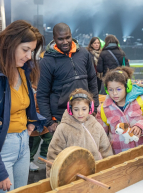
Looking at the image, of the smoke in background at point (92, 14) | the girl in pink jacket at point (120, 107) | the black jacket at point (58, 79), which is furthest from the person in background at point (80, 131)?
the smoke in background at point (92, 14)

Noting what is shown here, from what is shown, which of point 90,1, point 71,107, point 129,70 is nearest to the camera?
point 71,107

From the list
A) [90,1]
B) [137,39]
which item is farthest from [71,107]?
[137,39]

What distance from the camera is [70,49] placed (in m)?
2.60

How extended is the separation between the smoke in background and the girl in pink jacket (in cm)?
540

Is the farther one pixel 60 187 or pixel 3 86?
pixel 3 86

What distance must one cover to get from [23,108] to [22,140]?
202 mm

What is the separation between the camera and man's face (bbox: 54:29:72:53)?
8.22 feet

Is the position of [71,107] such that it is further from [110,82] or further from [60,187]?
[60,187]

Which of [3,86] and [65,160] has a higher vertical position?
[3,86]

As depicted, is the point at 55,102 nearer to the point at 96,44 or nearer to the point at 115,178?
the point at 115,178

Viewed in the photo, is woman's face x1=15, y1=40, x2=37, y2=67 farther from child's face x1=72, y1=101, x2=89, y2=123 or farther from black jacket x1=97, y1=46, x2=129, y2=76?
black jacket x1=97, y1=46, x2=129, y2=76

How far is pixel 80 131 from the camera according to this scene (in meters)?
2.05

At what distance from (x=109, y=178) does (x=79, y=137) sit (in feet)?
2.42

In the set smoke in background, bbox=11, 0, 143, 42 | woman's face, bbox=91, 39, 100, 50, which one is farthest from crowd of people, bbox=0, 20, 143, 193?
smoke in background, bbox=11, 0, 143, 42
